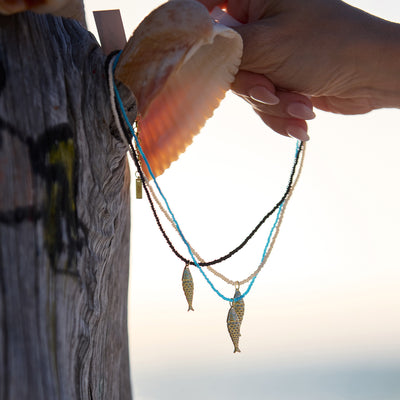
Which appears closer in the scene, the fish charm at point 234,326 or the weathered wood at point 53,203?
the weathered wood at point 53,203

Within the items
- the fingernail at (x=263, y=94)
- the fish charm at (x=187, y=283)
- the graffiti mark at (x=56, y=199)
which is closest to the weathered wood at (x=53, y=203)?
the graffiti mark at (x=56, y=199)

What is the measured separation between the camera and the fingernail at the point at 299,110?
1.87 metres

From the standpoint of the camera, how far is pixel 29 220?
0.92m

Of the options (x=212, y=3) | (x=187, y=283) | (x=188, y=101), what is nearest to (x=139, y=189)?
(x=188, y=101)

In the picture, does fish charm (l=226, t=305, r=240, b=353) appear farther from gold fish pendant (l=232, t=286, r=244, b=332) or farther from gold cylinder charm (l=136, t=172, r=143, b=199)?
gold cylinder charm (l=136, t=172, r=143, b=199)

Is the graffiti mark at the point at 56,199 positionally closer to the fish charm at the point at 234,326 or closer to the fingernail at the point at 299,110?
the fish charm at the point at 234,326

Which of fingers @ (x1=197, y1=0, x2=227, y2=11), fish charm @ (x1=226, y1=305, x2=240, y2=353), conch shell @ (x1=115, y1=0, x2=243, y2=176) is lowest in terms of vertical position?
fish charm @ (x1=226, y1=305, x2=240, y2=353)

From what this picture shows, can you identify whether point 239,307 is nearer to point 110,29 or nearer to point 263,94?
point 263,94

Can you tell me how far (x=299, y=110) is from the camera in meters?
1.88

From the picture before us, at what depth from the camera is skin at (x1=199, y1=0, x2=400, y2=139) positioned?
1623mm

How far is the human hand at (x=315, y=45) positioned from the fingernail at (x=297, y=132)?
15 cm

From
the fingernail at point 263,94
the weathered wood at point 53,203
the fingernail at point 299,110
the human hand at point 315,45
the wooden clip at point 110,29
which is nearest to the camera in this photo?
the weathered wood at point 53,203

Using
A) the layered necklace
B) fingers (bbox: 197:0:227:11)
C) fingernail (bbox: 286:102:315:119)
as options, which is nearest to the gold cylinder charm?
the layered necklace

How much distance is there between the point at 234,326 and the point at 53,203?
2.81 ft
